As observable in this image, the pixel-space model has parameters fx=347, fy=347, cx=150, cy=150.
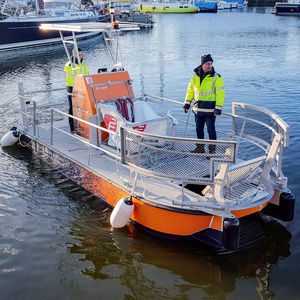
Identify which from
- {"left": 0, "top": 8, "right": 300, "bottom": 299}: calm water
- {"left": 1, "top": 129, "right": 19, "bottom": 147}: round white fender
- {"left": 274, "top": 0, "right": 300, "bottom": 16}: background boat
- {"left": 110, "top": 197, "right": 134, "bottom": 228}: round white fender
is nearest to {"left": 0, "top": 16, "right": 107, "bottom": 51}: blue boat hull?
{"left": 1, "top": 129, "right": 19, "bottom": 147}: round white fender

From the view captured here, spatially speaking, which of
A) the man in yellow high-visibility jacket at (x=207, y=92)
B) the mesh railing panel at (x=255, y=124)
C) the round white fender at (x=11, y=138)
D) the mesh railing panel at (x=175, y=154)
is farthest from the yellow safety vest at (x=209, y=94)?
the round white fender at (x=11, y=138)

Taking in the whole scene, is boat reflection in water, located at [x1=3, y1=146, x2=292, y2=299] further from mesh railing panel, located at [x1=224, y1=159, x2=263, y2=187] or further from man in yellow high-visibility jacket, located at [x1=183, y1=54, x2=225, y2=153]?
man in yellow high-visibility jacket, located at [x1=183, y1=54, x2=225, y2=153]

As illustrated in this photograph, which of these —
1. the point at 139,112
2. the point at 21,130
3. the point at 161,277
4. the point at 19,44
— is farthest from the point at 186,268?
the point at 19,44

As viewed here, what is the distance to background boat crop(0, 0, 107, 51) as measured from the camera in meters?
28.1

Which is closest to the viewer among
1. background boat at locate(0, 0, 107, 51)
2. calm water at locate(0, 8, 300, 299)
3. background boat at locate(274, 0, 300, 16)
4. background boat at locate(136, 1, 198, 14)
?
calm water at locate(0, 8, 300, 299)

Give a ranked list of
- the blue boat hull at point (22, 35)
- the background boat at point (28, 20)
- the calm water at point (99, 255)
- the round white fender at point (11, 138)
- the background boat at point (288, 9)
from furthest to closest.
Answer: the background boat at point (288, 9) → the background boat at point (28, 20) → the blue boat hull at point (22, 35) → the round white fender at point (11, 138) → the calm water at point (99, 255)

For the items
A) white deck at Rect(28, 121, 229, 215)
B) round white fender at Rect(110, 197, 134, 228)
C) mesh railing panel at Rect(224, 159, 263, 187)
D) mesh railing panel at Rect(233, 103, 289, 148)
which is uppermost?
mesh railing panel at Rect(233, 103, 289, 148)

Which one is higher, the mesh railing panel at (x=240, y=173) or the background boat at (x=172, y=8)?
the background boat at (x=172, y=8)

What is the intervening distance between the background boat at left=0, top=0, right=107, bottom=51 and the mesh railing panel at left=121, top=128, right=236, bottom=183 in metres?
26.9

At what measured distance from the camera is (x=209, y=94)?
5.76 metres

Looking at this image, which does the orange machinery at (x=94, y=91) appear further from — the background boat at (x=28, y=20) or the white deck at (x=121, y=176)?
the background boat at (x=28, y=20)

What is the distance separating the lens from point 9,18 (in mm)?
28562

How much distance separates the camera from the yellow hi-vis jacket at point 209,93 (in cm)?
566

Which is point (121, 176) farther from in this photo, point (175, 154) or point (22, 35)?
point (22, 35)
